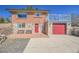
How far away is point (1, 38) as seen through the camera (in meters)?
6.35

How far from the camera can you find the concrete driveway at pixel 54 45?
247 inches

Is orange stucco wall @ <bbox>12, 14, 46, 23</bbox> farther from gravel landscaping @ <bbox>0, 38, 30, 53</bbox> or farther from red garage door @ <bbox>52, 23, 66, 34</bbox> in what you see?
gravel landscaping @ <bbox>0, 38, 30, 53</bbox>

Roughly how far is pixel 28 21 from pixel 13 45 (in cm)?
67

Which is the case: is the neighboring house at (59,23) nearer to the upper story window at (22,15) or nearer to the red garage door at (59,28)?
the red garage door at (59,28)

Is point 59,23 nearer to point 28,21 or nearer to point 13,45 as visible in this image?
point 28,21

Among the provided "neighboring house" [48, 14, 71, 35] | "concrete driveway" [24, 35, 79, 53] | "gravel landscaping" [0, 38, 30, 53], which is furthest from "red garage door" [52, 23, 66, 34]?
"gravel landscaping" [0, 38, 30, 53]

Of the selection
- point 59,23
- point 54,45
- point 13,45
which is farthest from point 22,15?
point 54,45

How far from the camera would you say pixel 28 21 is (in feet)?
21.1

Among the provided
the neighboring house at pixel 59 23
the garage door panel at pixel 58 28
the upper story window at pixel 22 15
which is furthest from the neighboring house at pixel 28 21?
the garage door panel at pixel 58 28

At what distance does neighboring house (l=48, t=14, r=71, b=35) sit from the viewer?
20.8ft

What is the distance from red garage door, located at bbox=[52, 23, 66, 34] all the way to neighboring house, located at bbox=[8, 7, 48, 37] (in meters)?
0.24

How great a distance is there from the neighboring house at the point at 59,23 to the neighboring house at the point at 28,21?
5.6 inches
